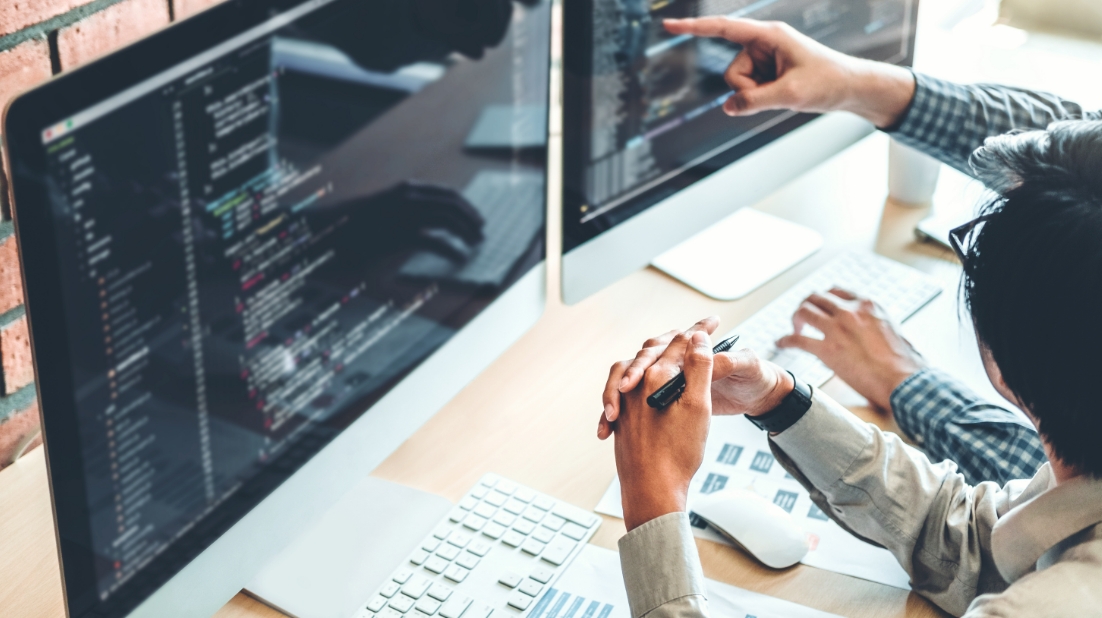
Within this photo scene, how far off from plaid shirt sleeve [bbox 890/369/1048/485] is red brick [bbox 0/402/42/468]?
0.92 m

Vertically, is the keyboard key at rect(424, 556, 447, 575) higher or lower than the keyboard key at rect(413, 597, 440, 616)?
higher

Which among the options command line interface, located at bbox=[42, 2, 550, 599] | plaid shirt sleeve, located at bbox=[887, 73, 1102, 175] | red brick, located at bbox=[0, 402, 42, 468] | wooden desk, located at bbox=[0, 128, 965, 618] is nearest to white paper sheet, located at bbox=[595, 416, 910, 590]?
wooden desk, located at bbox=[0, 128, 965, 618]

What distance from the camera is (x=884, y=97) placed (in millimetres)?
1275

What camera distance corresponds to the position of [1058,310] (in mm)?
724

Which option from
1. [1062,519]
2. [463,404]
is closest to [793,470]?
[1062,519]

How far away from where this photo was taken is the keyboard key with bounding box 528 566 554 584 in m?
0.88

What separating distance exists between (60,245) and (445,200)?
368mm

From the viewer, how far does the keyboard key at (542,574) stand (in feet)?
2.89

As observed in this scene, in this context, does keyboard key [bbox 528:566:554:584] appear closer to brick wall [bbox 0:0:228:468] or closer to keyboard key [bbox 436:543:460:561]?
keyboard key [bbox 436:543:460:561]

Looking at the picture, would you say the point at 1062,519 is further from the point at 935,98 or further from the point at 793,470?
the point at 935,98

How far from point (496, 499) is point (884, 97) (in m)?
0.73

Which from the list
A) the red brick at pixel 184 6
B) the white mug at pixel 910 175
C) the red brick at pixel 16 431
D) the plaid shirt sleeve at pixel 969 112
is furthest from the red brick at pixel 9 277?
the white mug at pixel 910 175

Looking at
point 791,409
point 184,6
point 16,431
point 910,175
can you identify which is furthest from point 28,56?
point 910,175

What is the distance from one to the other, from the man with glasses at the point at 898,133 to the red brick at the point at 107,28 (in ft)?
1.79
